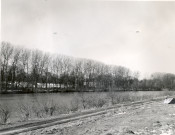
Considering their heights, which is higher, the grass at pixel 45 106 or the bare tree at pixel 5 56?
the bare tree at pixel 5 56

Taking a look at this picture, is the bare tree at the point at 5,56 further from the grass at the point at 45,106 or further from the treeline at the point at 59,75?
the grass at the point at 45,106

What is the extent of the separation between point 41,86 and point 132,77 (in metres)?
68.3

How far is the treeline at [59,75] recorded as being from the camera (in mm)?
60562

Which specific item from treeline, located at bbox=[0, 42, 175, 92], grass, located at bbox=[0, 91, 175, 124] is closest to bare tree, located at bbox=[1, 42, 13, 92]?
treeline, located at bbox=[0, 42, 175, 92]

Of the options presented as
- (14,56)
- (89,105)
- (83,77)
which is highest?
(14,56)

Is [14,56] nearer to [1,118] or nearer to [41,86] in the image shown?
[41,86]

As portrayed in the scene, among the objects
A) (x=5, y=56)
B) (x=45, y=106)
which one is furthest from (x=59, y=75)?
(x=45, y=106)

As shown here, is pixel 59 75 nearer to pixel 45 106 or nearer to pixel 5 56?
pixel 5 56

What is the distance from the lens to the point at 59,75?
82250mm

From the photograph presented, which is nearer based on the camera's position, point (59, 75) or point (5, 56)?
point (5, 56)

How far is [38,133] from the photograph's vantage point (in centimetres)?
1087

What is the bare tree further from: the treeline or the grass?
the grass

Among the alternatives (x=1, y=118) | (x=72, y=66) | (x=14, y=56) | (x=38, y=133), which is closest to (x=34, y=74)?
(x=14, y=56)

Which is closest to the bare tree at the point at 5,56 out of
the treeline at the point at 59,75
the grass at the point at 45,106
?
the treeline at the point at 59,75
